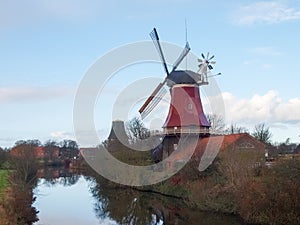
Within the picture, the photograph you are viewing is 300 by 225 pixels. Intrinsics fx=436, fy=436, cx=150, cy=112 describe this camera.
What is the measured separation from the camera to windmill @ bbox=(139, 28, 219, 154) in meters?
34.0

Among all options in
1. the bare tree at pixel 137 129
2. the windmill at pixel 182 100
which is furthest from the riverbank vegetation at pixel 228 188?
the bare tree at pixel 137 129

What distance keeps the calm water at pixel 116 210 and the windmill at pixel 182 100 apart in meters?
6.18

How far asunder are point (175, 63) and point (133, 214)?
1757 cm

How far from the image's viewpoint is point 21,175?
26.8 meters

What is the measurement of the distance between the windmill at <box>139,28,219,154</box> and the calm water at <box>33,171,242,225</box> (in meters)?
6.18

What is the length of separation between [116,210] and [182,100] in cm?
1340

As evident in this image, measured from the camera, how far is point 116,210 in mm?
23859

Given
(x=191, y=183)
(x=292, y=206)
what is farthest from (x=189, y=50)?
(x=292, y=206)

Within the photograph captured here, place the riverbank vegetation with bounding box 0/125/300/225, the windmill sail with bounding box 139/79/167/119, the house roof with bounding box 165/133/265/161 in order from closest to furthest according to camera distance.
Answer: the riverbank vegetation with bounding box 0/125/300/225
the house roof with bounding box 165/133/265/161
the windmill sail with bounding box 139/79/167/119

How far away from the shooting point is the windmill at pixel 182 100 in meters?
34.0

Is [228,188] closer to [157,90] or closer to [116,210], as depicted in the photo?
[116,210]

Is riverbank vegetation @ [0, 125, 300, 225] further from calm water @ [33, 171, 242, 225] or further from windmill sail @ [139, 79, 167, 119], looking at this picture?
windmill sail @ [139, 79, 167, 119]

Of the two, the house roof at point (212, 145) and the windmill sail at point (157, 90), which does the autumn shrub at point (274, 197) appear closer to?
the house roof at point (212, 145)

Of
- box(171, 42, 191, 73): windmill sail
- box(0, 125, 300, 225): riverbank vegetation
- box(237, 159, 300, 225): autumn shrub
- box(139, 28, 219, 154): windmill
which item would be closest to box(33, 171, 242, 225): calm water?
box(0, 125, 300, 225): riverbank vegetation
